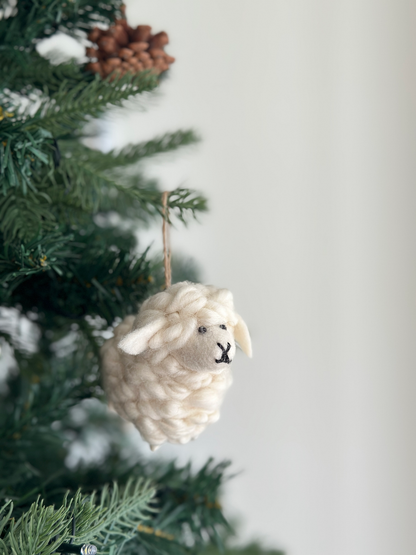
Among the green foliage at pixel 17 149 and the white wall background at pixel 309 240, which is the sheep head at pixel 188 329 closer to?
the green foliage at pixel 17 149

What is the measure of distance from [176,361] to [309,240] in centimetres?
43

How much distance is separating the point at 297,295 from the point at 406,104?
0.91 ft

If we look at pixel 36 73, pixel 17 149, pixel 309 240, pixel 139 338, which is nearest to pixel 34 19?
pixel 36 73

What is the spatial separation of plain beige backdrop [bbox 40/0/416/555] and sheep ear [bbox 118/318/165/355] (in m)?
0.36

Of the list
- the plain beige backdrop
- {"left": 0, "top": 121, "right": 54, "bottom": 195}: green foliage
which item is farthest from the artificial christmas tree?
the plain beige backdrop

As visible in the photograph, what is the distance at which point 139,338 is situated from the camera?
0.87 feet

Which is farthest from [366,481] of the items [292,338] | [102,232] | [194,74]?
[194,74]

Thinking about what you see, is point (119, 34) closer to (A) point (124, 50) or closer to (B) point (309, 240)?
(A) point (124, 50)

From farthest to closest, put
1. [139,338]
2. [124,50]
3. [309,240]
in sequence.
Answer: [309,240] < [124,50] < [139,338]

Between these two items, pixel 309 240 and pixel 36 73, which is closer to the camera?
pixel 36 73

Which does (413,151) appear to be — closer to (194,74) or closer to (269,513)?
(194,74)

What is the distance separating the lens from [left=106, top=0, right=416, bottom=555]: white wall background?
591 millimetres

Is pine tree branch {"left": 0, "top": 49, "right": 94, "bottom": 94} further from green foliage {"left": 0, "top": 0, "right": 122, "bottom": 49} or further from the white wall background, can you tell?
the white wall background

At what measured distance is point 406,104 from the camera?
0.59 m
